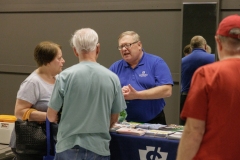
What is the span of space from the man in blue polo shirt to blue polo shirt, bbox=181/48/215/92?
1.12m

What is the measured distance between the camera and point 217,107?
172 centimetres

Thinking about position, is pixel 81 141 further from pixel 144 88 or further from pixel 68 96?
pixel 144 88

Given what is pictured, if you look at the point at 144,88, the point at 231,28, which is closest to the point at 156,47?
the point at 144,88

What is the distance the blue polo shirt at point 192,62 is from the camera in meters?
4.34

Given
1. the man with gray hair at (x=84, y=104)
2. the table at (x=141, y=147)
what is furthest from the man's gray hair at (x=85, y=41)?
the table at (x=141, y=147)

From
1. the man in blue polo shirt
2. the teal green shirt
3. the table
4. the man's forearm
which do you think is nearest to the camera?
the teal green shirt

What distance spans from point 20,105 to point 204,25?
2376mm

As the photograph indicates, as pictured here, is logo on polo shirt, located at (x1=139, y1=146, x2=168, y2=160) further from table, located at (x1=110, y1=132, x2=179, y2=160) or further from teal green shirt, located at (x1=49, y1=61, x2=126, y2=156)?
teal green shirt, located at (x1=49, y1=61, x2=126, y2=156)

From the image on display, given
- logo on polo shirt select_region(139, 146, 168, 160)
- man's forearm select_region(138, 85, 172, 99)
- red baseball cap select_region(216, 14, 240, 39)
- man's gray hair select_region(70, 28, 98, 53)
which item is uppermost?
red baseball cap select_region(216, 14, 240, 39)

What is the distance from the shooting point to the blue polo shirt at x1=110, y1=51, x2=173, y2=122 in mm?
3252

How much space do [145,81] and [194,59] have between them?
127 centimetres

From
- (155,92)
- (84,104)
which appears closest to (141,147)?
(84,104)

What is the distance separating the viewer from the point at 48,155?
9.18 feet

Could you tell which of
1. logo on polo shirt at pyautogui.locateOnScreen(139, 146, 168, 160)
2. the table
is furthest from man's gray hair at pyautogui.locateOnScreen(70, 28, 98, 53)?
logo on polo shirt at pyautogui.locateOnScreen(139, 146, 168, 160)
